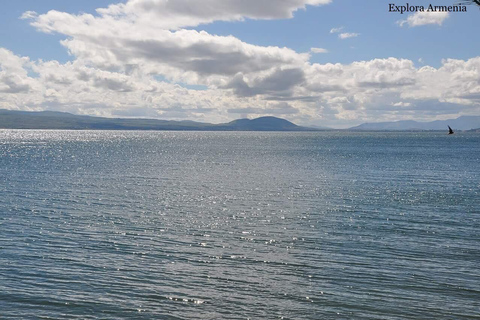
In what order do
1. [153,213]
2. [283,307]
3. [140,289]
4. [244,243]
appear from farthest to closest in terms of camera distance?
1. [153,213]
2. [244,243]
3. [140,289]
4. [283,307]

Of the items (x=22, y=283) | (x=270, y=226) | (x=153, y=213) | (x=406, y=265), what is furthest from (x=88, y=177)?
(x=406, y=265)

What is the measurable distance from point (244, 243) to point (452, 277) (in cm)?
1712

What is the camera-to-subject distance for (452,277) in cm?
3138

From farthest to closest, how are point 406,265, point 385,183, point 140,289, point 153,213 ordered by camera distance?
point 385,183
point 153,213
point 406,265
point 140,289

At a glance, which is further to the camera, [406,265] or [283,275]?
[406,265]

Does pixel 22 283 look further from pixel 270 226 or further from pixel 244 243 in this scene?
pixel 270 226

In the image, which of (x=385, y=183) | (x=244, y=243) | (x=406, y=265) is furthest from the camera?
(x=385, y=183)

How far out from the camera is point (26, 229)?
43938 millimetres

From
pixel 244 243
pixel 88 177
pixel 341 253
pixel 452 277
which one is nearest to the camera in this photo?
pixel 452 277

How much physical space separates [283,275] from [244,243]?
27.6ft

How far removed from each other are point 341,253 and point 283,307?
1202cm

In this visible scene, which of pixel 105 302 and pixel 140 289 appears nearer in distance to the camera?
pixel 105 302

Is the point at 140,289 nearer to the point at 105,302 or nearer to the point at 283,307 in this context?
the point at 105,302

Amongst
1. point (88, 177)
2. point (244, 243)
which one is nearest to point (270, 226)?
point (244, 243)
